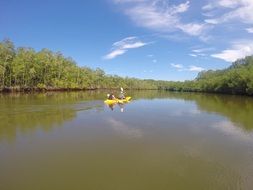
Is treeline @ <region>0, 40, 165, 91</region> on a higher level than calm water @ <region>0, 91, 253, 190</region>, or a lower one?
higher

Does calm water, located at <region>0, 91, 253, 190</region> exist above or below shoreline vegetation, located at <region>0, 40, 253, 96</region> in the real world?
below

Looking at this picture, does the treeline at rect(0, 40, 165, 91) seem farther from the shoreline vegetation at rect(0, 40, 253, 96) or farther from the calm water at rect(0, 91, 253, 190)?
the calm water at rect(0, 91, 253, 190)

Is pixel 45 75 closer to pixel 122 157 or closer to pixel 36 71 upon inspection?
pixel 36 71

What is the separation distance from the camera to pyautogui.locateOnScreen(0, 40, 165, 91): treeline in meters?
57.6

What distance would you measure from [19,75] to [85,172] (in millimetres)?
58285

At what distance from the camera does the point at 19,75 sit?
201ft

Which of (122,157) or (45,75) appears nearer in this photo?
(122,157)

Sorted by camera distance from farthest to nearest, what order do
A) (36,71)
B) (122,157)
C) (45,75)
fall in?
(45,75)
(36,71)
(122,157)

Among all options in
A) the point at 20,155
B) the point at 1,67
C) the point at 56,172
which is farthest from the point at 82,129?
the point at 1,67

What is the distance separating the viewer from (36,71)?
66000 mm

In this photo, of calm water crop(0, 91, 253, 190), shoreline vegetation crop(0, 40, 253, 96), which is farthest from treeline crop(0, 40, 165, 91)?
calm water crop(0, 91, 253, 190)

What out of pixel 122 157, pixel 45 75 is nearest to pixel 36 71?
pixel 45 75

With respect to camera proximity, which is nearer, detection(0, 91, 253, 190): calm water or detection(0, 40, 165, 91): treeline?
detection(0, 91, 253, 190): calm water

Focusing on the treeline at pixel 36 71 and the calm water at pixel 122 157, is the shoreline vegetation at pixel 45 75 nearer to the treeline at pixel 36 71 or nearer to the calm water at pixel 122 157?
the treeline at pixel 36 71
